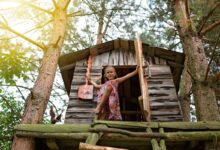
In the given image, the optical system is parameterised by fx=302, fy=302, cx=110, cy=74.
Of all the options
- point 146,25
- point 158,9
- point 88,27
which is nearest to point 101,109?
point 158,9

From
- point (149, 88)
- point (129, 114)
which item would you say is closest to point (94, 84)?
point (149, 88)

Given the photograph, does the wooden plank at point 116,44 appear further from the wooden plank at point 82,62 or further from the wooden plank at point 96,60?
the wooden plank at point 82,62

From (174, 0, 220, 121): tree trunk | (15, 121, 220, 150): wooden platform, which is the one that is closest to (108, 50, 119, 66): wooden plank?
(174, 0, 220, 121): tree trunk

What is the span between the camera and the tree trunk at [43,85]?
5285 millimetres

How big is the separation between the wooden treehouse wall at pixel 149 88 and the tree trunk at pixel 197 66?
65cm

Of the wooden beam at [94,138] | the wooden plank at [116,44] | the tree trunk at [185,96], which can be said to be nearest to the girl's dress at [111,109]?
the wooden beam at [94,138]

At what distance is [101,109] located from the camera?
19.4 feet

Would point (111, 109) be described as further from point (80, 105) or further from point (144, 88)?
point (80, 105)

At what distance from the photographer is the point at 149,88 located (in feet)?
24.2

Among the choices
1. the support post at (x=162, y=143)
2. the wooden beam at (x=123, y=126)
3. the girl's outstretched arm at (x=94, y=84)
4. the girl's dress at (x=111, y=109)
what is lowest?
the support post at (x=162, y=143)

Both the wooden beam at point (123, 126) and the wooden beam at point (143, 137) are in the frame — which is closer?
the wooden beam at point (143, 137)

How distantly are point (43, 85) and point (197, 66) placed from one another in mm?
3504

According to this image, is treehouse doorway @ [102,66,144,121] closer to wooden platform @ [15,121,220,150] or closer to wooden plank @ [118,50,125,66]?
wooden plank @ [118,50,125,66]

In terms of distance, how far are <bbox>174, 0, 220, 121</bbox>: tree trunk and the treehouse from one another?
21.6 inches
